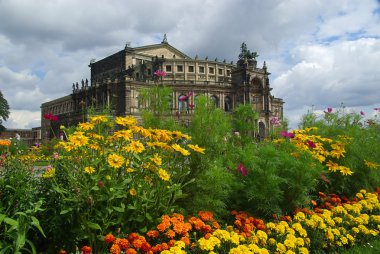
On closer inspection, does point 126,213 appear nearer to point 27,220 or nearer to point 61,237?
point 61,237

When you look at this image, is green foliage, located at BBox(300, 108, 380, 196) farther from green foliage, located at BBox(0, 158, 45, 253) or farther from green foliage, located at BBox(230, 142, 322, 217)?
green foliage, located at BBox(0, 158, 45, 253)

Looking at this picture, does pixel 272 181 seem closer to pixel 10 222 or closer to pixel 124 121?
pixel 124 121

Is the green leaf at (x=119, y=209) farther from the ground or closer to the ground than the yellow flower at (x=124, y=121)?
closer to the ground

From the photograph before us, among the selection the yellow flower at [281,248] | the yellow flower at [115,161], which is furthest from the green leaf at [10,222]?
the yellow flower at [281,248]

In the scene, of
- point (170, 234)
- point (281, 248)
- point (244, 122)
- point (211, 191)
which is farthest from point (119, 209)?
point (244, 122)

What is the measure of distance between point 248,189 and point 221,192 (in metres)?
0.57

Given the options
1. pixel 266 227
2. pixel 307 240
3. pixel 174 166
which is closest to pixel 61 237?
pixel 174 166

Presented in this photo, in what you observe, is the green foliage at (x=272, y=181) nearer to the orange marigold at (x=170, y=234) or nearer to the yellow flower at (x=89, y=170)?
the orange marigold at (x=170, y=234)

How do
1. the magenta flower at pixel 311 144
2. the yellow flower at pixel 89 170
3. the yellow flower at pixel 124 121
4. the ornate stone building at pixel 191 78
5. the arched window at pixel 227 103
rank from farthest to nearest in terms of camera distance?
the arched window at pixel 227 103
the ornate stone building at pixel 191 78
the magenta flower at pixel 311 144
the yellow flower at pixel 124 121
the yellow flower at pixel 89 170

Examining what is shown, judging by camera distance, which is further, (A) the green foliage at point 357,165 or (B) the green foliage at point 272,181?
(A) the green foliage at point 357,165

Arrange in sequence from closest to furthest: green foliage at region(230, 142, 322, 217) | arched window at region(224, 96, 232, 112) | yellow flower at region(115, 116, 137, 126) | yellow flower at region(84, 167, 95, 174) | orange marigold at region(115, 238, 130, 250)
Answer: orange marigold at region(115, 238, 130, 250)
yellow flower at region(84, 167, 95, 174)
yellow flower at region(115, 116, 137, 126)
green foliage at region(230, 142, 322, 217)
arched window at region(224, 96, 232, 112)

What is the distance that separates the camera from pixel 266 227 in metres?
5.44

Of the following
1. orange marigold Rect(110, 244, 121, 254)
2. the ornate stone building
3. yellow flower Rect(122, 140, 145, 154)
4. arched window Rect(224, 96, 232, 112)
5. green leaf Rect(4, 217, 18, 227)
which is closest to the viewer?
green leaf Rect(4, 217, 18, 227)

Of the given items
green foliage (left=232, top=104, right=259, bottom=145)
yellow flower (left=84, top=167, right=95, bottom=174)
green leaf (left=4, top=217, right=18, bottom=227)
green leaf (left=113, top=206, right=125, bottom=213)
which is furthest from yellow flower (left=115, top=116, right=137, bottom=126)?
green foliage (left=232, top=104, right=259, bottom=145)
